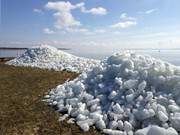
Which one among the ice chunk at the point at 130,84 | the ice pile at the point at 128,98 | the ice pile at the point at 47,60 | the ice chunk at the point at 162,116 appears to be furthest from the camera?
the ice pile at the point at 47,60

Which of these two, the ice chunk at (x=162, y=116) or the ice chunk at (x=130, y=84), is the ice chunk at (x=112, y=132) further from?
the ice chunk at (x=130, y=84)

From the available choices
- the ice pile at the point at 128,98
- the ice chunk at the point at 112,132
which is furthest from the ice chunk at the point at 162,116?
the ice chunk at the point at 112,132

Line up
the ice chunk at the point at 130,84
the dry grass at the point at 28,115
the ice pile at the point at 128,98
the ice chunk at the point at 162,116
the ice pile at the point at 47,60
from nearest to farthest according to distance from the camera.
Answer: the ice chunk at the point at 162,116
the ice pile at the point at 128,98
the dry grass at the point at 28,115
the ice chunk at the point at 130,84
the ice pile at the point at 47,60

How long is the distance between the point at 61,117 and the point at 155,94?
1960mm

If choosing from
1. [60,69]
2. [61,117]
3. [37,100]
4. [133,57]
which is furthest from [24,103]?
[60,69]

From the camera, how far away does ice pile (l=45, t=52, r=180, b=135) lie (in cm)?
A: 491

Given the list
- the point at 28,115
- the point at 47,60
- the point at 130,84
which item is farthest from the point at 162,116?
the point at 47,60

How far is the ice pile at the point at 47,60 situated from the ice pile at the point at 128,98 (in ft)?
28.2

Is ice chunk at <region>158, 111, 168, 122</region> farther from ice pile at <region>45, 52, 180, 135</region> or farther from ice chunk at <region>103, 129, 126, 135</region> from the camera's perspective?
ice chunk at <region>103, 129, 126, 135</region>

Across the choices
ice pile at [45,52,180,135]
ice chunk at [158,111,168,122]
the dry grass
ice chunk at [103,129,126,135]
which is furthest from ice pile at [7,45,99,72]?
→ ice chunk at [158,111,168,122]

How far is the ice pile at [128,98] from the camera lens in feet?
16.1

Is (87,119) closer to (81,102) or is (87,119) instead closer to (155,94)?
(81,102)

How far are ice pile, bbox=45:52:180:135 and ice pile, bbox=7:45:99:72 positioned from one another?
8.58 metres

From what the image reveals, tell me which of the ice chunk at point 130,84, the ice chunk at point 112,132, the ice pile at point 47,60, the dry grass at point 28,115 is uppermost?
the ice chunk at point 130,84
